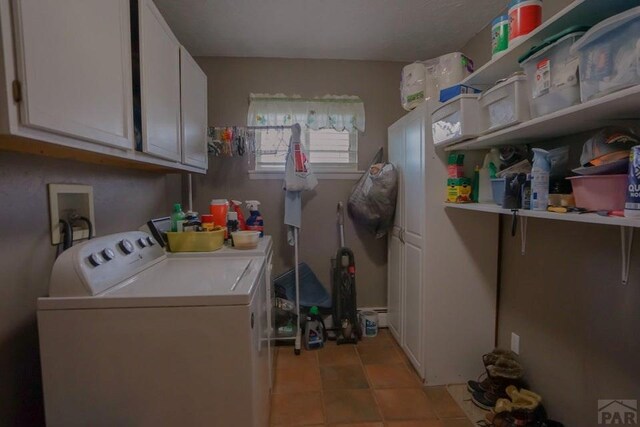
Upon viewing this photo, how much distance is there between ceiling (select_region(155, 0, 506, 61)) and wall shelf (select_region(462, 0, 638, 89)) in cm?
83

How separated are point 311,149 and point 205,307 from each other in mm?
2030

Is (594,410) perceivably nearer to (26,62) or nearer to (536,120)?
(536,120)

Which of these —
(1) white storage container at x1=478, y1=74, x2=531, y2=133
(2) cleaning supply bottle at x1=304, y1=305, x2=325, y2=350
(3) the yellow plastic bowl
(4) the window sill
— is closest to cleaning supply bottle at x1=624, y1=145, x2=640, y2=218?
(1) white storage container at x1=478, y1=74, x2=531, y2=133

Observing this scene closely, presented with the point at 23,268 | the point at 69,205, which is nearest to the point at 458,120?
the point at 69,205

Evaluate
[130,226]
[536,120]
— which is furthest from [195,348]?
[536,120]

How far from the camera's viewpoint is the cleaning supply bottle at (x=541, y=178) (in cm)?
116

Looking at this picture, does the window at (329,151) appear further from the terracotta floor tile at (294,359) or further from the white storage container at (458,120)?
the terracotta floor tile at (294,359)

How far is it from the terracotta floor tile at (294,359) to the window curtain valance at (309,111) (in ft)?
6.12

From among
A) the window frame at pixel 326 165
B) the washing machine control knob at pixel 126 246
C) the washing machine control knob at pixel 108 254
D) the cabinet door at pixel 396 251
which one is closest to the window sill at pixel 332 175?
the window frame at pixel 326 165

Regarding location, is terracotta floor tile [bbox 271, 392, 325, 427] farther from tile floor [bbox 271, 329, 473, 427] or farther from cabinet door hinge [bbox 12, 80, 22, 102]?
cabinet door hinge [bbox 12, 80, 22, 102]

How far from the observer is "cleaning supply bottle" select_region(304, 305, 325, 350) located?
2.45 meters

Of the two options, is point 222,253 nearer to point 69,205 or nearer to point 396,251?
point 69,205

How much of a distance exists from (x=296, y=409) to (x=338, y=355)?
0.65 metres

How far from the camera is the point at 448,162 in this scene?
187cm
